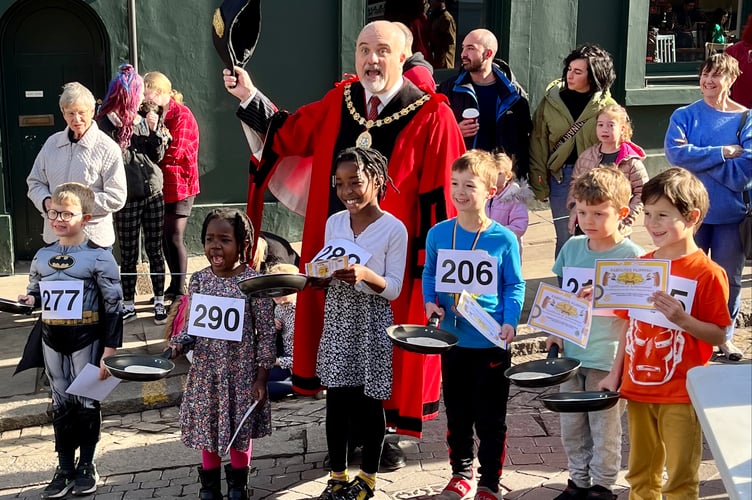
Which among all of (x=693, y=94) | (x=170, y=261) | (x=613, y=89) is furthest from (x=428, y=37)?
(x=170, y=261)

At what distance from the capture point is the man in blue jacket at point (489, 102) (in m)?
6.84

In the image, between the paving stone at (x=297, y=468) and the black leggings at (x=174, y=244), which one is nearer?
the paving stone at (x=297, y=468)

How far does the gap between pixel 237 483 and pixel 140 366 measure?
72 centimetres

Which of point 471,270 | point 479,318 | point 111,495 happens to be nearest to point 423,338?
point 479,318

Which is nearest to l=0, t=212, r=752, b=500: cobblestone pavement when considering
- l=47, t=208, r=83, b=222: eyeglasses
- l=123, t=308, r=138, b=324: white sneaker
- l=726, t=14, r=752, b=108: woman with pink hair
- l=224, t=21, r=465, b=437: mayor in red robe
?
l=224, t=21, r=465, b=437: mayor in red robe

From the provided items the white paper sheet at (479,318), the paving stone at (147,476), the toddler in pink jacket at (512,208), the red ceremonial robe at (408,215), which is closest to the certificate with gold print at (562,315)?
the white paper sheet at (479,318)

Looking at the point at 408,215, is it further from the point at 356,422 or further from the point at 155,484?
the point at 155,484

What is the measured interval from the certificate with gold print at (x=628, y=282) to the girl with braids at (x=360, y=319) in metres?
0.92

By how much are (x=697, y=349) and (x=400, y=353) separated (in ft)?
4.59

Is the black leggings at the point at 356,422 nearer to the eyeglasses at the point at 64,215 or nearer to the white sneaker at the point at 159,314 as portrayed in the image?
the eyeglasses at the point at 64,215

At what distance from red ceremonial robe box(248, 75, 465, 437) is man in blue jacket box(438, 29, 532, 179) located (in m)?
1.83

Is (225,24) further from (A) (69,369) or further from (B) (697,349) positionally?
(B) (697,349)

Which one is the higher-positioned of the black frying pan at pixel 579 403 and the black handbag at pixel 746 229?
the black handbag at pixel 746 229

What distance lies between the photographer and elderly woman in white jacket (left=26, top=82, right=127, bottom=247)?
21.0 feet
